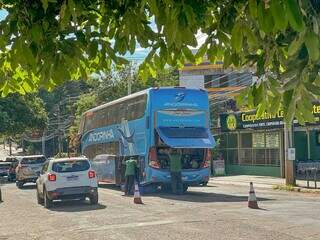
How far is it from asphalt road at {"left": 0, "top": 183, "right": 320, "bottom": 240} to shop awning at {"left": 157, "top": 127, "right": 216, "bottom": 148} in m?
3.05

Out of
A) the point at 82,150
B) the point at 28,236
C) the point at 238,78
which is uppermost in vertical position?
the point at 238,78

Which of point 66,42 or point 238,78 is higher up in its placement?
point 238,78

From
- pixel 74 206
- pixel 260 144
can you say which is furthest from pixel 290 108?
pixel 260 144

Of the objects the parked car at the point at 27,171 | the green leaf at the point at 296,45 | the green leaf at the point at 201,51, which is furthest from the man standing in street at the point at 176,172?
the green leaf at the point at 296,45

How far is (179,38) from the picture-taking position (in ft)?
15.0

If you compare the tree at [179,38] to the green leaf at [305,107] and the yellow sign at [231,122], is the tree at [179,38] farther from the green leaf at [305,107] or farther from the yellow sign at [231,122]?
the yellow sign at [231,122]

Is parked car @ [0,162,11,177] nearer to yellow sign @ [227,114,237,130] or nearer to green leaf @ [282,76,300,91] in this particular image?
yellow sign @ [227,114,237,130]

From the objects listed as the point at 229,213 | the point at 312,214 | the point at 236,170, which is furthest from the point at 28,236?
the point at 236,170

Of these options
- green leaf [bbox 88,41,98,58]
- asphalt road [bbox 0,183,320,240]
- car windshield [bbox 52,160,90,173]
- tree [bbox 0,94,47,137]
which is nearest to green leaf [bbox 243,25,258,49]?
green leaf [bbox 88,41,98,58]

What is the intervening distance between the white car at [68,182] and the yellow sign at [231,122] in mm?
18977

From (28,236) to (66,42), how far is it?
354 inches

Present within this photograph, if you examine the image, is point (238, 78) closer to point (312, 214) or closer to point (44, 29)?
point (312, 214)

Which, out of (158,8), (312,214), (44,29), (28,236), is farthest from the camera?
(312,214)

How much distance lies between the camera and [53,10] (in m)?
5.03
